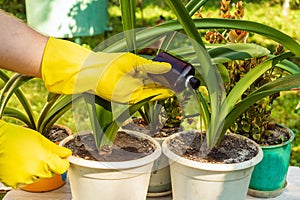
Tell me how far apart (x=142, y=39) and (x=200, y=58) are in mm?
187

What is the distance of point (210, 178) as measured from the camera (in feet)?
3.76

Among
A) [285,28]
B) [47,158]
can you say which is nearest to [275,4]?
[285,28]

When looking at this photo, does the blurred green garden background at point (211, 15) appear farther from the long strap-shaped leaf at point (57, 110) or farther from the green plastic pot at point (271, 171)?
→ the green plastic pot at point (271, 171)

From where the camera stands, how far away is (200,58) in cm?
116

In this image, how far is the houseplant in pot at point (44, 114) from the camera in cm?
132

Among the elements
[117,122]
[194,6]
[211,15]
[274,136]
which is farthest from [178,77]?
[211,15]

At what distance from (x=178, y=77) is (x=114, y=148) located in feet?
0.82

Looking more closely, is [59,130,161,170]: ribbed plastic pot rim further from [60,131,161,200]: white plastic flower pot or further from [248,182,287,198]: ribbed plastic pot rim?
[248,182,287,198]: ribbed plastic pot rim

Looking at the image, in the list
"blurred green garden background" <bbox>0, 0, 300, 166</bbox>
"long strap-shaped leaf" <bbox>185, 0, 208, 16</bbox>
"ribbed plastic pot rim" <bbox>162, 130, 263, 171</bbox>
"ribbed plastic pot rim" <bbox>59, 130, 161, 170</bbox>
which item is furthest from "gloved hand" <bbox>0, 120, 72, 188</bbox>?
"blurred green garden background" <bbox>0, 0, 300, 166</bbox>

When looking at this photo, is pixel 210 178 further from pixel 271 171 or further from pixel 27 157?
pixel 27 157

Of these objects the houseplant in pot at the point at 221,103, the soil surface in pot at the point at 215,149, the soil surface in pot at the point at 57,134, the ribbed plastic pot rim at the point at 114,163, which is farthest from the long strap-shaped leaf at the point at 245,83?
the soil surface in pot at the point at 57,134

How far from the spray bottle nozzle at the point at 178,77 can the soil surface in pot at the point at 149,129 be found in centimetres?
25

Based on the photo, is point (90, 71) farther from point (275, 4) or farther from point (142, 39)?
point (275, 4)

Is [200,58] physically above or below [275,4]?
above
